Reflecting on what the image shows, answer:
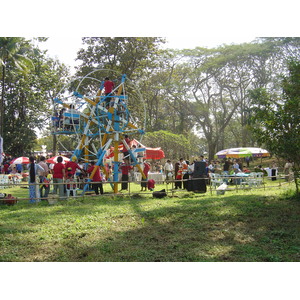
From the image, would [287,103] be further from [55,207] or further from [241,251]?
[55,207]

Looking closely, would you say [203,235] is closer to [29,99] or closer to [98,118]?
[98,118]

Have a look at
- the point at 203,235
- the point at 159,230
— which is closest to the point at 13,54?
the point at 159,230

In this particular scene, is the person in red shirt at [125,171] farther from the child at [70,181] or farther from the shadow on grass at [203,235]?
the shadow on grass at [203,235]

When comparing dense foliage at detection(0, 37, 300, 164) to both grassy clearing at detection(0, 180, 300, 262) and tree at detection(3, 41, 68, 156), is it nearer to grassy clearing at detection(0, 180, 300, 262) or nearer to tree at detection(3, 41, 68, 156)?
tree at detection(3, 41, 68, 156)

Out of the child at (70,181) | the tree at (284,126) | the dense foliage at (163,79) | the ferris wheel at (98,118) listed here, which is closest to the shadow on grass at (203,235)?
the tree at (284,126)

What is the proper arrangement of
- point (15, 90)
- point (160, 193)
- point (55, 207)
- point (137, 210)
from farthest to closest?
point (15, 90), point (160, 193), point (55, 207), point (137, 210)

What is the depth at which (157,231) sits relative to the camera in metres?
7.16

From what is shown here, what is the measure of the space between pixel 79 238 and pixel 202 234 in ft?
8.07

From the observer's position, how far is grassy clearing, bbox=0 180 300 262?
564cm

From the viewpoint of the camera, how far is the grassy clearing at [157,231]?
18.5ft

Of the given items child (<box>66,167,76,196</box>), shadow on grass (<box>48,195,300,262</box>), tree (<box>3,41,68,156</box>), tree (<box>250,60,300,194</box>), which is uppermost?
tree (<box>3,41,68,156</box>)

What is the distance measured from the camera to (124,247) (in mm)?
6055

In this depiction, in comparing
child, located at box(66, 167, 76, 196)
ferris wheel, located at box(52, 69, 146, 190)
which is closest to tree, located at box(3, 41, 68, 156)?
ferris wheel, located at box(52, 69, 146, 190)

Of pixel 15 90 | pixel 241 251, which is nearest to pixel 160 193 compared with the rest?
pixel 241 251
